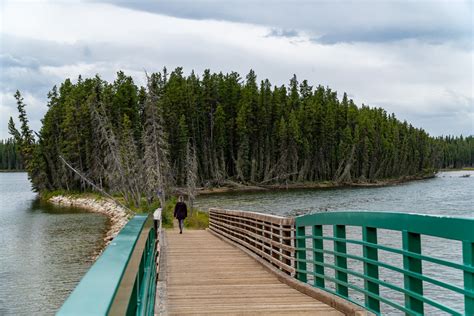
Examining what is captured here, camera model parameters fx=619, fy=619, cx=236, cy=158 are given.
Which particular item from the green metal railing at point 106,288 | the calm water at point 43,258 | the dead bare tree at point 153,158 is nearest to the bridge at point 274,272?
the green metal railing at point 106,288

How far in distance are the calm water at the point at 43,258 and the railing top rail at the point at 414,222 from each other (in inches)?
505

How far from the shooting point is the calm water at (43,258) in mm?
19916

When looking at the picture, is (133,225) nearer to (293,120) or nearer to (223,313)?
(223,313)

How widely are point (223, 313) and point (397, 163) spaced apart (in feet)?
432

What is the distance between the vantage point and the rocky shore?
42169 mm

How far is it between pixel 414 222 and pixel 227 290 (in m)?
4.58

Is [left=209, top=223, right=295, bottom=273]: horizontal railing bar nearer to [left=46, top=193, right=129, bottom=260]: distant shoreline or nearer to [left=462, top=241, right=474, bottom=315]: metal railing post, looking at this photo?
[left=462, top=241, right=474, bottom=315]: metal railing post

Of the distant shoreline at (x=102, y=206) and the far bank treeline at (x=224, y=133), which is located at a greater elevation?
the far bank treeline at (x=224, y=133)

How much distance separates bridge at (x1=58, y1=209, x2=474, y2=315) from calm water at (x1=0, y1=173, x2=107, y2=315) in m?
5.61

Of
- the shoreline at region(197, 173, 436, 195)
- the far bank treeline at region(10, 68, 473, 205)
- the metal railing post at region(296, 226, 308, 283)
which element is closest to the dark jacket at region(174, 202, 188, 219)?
the metal railing post at region(296, 226, 308, 283)

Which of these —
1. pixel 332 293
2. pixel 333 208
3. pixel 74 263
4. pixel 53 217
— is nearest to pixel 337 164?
pixel 333 208

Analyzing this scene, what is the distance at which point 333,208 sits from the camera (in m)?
51.8

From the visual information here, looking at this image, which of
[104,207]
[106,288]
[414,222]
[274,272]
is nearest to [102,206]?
[104,207]

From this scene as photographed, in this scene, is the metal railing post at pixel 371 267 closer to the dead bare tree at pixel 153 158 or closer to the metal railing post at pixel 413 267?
the metal railing post at pixel 413 267
